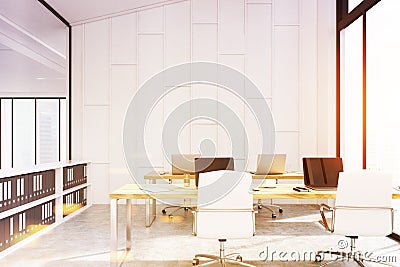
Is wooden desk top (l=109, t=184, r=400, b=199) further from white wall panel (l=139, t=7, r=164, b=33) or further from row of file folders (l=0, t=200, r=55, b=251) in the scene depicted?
white wall panel (l=139, t=7, r=164, b=33)

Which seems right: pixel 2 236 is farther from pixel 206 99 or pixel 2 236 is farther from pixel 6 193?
pixel 206 99

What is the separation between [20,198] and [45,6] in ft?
10.6

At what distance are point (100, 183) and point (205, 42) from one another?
3.06m

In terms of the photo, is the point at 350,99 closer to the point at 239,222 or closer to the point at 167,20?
the point at 167,20

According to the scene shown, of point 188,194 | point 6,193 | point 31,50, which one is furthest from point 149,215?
point 31,50

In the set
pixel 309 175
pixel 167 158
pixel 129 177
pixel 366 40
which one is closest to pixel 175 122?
pixel 167 158

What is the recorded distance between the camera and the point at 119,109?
28.8 feet

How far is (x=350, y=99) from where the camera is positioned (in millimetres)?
8148

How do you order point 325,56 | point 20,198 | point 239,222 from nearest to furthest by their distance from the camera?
point 239,222, point 20,198, point 325,56

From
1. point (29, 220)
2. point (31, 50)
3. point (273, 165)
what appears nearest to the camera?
point (29, 220)

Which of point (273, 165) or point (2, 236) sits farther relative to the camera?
point (273, 165)

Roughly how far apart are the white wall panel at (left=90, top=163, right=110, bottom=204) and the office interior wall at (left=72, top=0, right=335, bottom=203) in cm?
2

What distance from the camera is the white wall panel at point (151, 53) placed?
8.78 metres

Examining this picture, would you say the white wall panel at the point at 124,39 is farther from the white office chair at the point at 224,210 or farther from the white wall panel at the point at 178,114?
the white office chair at the point at 224,210
